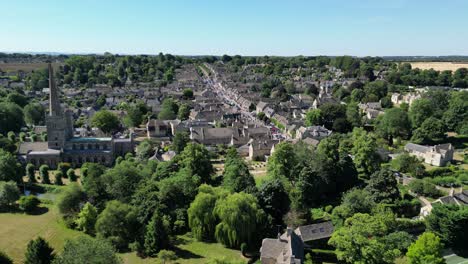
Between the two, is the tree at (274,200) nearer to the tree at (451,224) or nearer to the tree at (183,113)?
the tree at (451,224)

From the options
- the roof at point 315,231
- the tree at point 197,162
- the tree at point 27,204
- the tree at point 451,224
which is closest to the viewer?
the tree at point 451,224

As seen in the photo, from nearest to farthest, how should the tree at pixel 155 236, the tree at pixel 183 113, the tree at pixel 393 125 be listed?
the tree at pixel 155 236 < the tree at pixel 393 125 < the tree at pixel 183 113

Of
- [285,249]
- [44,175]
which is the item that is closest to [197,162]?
[285,249]

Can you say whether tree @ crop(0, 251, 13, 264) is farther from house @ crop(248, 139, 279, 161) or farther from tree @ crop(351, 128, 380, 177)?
tree @ crop(351, 128, 380, 177)

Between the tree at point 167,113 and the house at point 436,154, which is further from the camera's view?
the tree at point 167,113

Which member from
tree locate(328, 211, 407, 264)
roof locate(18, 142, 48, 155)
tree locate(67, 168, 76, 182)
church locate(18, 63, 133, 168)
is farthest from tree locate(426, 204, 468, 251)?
roof locate(18, 142, 48, 155)

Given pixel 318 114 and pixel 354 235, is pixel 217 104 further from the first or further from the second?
pixel 354 235

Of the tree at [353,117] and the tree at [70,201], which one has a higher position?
the tree at [353,117]

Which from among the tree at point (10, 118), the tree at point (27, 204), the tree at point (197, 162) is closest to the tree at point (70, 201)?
the tree at point (27, 204)
